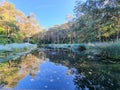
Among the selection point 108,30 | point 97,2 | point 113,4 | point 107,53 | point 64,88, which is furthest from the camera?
point 108,30

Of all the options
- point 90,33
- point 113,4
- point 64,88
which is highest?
point 113,4

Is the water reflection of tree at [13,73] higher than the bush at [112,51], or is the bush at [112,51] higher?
the bush at [112,51]

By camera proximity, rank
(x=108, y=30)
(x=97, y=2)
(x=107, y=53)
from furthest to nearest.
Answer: (x=108, y=30) → (x=97, y=2) → (x=107, y=53)

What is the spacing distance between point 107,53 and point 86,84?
10.5 metres

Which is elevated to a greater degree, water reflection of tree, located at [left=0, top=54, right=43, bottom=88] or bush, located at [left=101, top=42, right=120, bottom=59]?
bush, located at [left=101, top=42, right=120, bottom=59]

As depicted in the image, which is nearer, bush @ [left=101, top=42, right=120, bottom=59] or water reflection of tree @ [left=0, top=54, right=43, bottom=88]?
water reflection of tree @ [left=0, top=54, right=43, bottom=88]

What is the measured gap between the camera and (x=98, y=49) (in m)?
20.7

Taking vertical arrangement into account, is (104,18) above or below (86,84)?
above

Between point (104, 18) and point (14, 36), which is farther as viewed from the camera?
point (14, 36)

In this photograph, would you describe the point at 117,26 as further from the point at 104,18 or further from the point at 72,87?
the point at 72,87

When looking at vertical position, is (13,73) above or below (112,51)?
below

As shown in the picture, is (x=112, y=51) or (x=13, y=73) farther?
(x=112, y=51)

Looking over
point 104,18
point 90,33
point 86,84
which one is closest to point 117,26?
point 104,18

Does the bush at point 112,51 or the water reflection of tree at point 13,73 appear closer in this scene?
the water reflection of tree at point 13,73
